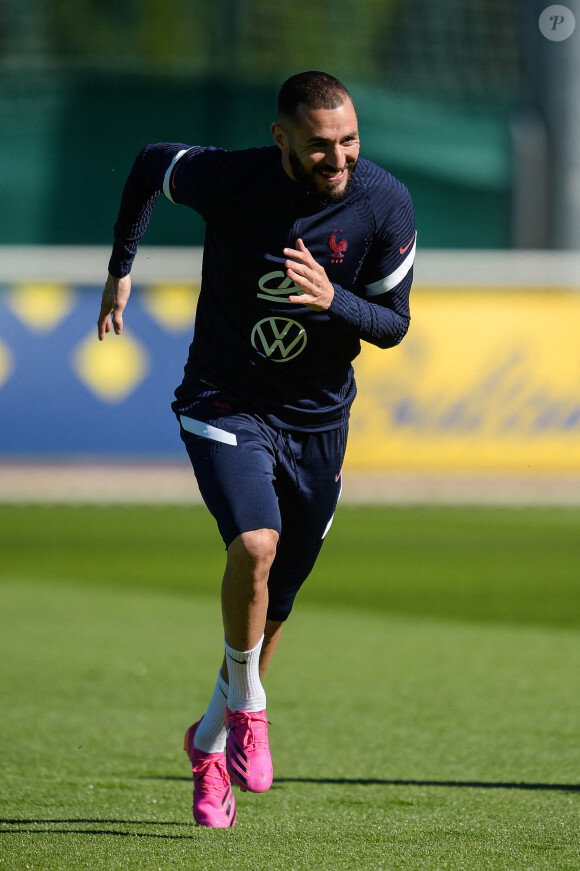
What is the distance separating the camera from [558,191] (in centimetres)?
1691

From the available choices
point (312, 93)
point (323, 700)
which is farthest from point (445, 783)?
point (312, 93)

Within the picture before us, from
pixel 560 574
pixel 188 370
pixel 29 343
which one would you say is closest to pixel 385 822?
pixel 188 370

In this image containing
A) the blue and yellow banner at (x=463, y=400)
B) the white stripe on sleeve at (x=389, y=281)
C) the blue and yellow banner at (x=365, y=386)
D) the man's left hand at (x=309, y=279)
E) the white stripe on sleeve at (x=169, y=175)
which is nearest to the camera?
the man's left hand at (x=309, y=279)

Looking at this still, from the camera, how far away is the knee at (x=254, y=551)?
416 cm

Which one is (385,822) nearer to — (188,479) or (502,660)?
(502,660)

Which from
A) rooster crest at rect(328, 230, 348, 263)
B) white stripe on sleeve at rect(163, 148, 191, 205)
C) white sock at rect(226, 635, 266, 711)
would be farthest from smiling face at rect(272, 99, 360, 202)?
white sock at rect(226, 635, 266, 711)

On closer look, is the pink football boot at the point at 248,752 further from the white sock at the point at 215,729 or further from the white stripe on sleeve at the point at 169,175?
the white stripe on sleeve at the point at 169,175

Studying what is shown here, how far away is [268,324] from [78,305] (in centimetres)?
1028

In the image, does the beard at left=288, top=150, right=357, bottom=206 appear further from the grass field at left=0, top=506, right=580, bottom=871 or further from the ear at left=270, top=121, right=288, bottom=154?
the grass field at left=0, top=506, right=580, bottom=871

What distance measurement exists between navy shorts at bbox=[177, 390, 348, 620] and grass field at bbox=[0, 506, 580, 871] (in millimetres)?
852

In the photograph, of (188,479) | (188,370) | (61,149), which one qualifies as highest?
(188,370)

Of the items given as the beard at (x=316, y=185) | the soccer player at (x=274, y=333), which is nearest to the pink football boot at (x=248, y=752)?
the soccer player at (x=274, y=333)

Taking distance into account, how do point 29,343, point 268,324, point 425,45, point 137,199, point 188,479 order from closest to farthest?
point 268,324 < point 137,199 < point 29,343 < point 188,479 < point 425,45

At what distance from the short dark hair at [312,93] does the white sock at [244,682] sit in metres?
1.60
